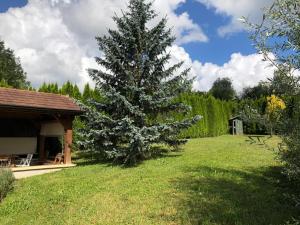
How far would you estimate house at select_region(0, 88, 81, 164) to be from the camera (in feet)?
50.0

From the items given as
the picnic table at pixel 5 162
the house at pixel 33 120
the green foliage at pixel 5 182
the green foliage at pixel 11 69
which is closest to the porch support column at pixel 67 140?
the house at pixel 33 120

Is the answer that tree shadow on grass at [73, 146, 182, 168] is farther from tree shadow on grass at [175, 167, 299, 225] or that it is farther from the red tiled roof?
tree shadow on grass at [175, 167, 299, 225]

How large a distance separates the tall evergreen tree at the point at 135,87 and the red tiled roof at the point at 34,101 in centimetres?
157

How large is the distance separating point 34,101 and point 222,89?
6873cm

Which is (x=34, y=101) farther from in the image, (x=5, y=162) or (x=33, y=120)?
(x=33, y=120)

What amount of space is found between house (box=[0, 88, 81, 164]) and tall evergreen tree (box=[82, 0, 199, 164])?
61.8 inches

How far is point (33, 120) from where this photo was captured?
2017 centimetres

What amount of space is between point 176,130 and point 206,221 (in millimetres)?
7674

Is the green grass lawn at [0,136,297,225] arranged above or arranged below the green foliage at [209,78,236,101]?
below

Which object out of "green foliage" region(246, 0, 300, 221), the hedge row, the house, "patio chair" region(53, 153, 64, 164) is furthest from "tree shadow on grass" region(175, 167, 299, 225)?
the hedge row

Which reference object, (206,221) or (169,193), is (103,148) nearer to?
(169,193)

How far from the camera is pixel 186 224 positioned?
765cm

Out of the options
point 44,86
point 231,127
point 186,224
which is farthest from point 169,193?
point 231,127

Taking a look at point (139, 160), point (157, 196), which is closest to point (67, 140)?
point (139, 160)
